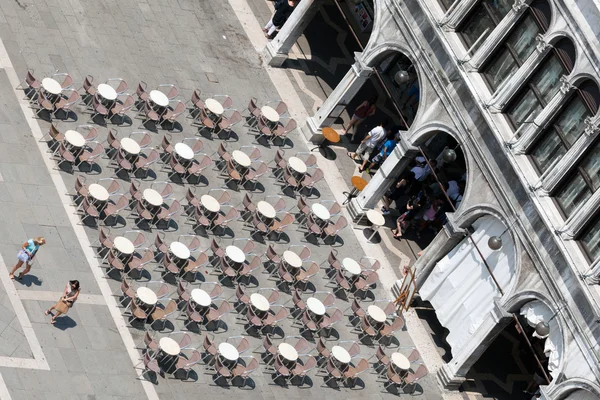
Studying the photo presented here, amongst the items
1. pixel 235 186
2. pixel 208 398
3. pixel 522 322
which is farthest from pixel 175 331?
pixel 522 322

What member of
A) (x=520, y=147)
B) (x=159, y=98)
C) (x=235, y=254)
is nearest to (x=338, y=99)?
(x=159, y=98)

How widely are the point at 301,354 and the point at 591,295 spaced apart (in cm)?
1021

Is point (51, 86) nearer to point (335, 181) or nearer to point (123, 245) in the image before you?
point (123, 245)

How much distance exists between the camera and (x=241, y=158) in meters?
58.0

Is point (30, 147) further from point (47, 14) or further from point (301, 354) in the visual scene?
point (301, 354)

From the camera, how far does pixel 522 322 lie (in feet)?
184

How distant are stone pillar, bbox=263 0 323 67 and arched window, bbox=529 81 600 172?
1311cm

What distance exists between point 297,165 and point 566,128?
11.4 meters

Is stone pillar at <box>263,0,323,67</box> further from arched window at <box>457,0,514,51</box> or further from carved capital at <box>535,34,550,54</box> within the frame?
carved capital at <box>535,34,550,54</box>

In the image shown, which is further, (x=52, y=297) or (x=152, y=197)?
(x=152, y=197)

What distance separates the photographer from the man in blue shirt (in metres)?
60.8

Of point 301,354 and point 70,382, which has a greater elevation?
point 301,354

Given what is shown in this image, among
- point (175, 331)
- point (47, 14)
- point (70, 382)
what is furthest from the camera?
point (47, 14)

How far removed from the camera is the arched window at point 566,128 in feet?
168
